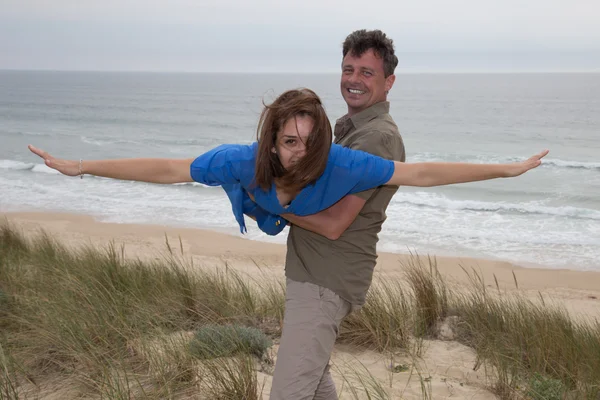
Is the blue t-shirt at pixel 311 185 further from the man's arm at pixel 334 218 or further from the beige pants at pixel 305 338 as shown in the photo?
the beige pants at pixel 305 338

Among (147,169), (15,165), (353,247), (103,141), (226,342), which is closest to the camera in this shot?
(147,169)

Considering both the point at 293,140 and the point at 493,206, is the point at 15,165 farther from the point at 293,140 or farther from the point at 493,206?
the point at 293,140

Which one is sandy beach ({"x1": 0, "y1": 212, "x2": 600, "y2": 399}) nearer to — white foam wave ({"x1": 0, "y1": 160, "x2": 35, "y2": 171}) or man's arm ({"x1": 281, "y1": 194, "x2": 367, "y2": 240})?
man's arm ({"x1": 281, "y1": 194, "x2": 367, "y2": 240})

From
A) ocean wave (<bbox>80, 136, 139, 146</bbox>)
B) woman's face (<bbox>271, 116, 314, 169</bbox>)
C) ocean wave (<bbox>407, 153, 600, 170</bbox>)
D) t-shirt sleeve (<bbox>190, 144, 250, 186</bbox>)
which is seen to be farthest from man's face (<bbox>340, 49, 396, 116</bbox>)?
ocean wave (<bbox>80, 136, 139, 146</bbox>)

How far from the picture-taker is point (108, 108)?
6012cm

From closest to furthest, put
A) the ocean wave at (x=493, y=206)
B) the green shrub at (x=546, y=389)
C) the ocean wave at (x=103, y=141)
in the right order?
the green shrub at (x=546, y=389) < the ocean wave at (x=493, y=206) < the ocean wave at (x=103, y=141)

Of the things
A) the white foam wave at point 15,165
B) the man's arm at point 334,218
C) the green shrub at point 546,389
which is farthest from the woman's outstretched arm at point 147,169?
the white foam wave at point 15,165

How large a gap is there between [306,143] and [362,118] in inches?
24.8

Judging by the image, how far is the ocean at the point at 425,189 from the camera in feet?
48.7

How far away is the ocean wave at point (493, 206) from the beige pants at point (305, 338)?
53.5ft

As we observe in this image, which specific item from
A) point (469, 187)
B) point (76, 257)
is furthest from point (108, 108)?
point (76, 257)


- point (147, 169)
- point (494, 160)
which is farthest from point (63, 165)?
point (494, 160)

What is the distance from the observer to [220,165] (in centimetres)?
245

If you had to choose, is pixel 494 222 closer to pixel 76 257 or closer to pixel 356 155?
pixel 76 257
